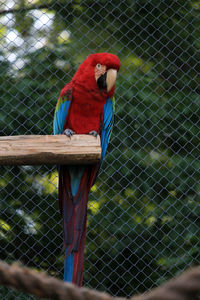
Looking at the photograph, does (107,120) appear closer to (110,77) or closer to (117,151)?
(110,77)

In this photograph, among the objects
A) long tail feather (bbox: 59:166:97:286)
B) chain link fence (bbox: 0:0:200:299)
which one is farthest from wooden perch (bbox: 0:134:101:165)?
chain link fence (bbox: 0:0:200:299)

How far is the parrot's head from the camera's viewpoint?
1.02 meters

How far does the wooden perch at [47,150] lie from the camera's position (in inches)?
28.6

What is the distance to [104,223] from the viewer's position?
138 centimetres

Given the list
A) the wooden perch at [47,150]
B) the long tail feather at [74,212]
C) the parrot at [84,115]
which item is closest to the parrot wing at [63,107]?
the parrot at [84,115]

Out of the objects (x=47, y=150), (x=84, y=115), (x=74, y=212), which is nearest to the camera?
(x=47, y=150)

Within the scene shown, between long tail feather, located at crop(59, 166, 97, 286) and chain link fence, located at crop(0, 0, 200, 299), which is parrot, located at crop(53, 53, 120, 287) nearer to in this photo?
Answer: long tail feather, located at crop(59, 166, 97, 286)

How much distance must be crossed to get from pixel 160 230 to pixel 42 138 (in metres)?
0.79

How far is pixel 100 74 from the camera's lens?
3.36 ft

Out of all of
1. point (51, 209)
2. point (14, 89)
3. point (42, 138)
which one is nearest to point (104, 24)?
point (14, 89)

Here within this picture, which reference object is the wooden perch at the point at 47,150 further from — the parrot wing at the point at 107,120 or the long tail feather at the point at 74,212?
the parrot wing at the point at 107,120

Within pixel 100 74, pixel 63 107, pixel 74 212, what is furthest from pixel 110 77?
pixel 74 212

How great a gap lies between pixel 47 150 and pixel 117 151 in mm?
694

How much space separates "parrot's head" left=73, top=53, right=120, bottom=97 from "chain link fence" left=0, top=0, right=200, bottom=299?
378 mm
